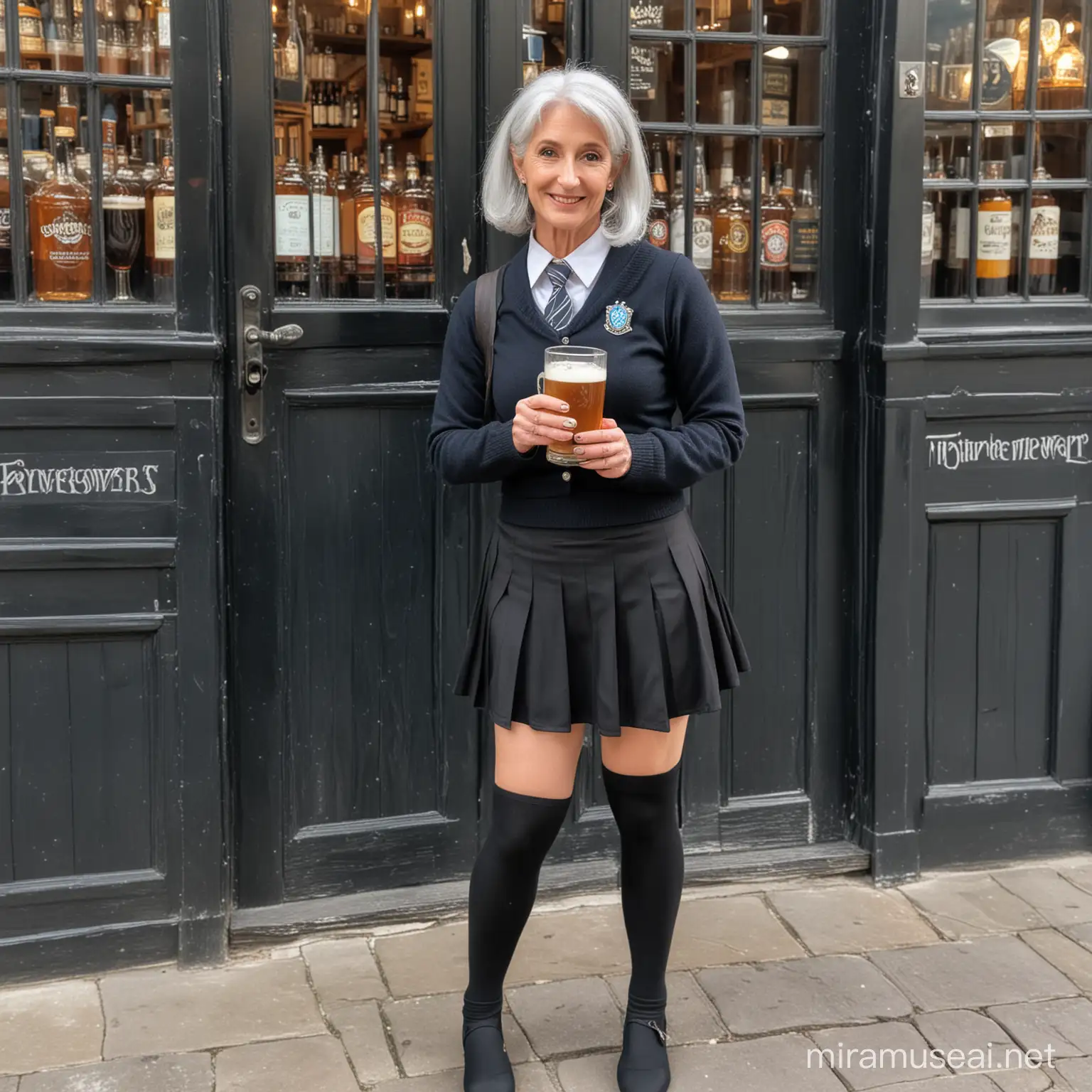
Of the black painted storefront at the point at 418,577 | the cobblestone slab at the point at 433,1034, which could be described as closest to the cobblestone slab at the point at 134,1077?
the cobblestone slab at the point at 433,1034

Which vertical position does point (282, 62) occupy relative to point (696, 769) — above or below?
above

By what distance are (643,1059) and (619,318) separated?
148cm

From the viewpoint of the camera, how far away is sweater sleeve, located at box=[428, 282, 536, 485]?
2850mm

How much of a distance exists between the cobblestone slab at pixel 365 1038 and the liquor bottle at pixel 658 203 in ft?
6.59

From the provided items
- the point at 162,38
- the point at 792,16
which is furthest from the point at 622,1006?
the point at 792,16

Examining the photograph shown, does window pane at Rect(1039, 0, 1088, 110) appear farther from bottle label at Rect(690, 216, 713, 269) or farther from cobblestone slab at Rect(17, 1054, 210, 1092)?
cobblestone slab at Rect(17, 1054, 210, 1092)

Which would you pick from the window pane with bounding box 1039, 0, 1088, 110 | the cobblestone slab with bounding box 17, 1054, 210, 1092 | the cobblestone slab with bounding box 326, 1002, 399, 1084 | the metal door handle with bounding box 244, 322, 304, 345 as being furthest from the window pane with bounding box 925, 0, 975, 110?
the cobblestone slab with bounding box 17, 1054, 210, 1092

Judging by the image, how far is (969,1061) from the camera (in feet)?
10.2

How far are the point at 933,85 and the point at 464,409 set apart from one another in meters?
1.79

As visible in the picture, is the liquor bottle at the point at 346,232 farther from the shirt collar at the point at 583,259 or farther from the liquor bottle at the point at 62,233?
the shirt collar at the point at 583,259

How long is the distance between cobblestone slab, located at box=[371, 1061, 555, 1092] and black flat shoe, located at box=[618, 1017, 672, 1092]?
0.07 meters

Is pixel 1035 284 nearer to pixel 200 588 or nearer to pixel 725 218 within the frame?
pixel 725 218

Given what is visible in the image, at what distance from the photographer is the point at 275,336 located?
3.46 metres

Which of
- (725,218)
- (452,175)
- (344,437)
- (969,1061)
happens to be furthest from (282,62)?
(969,1061)
